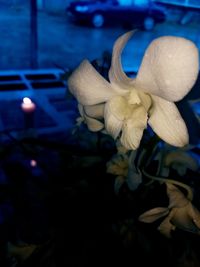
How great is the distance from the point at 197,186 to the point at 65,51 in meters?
1.58

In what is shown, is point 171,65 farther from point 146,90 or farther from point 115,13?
point 115,13

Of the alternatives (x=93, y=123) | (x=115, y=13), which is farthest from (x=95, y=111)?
(x=115, y=13)

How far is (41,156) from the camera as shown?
42 centimetres

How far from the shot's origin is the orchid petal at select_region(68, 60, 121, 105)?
220 mm

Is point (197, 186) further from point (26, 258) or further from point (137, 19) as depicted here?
point (137, 19)

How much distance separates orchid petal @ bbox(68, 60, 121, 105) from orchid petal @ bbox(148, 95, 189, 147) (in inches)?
1.2

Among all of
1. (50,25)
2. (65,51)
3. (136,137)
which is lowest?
(65,51)

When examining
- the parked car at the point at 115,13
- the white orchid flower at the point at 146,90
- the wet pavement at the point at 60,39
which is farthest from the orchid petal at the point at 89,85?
the parked car at the point at 115,13

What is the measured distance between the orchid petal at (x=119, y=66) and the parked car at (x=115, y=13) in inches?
58.1

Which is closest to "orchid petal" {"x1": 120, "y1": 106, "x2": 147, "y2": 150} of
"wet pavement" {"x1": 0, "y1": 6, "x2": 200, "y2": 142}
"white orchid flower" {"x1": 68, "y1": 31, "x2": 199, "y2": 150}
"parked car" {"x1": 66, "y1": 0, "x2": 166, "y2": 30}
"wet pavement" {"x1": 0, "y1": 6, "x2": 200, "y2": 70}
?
"white orchid flower" {"x1": 68, "y1": 31, "x2": 199, "y2": 150}

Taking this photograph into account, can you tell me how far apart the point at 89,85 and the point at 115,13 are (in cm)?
157

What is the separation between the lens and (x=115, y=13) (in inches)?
66.2

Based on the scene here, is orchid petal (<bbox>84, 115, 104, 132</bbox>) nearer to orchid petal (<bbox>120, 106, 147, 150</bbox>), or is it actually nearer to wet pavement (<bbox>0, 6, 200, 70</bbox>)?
orchid petal (<bbox>120, 106, 147, 150</bbox>)

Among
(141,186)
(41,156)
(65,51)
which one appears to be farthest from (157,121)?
(65,51)
